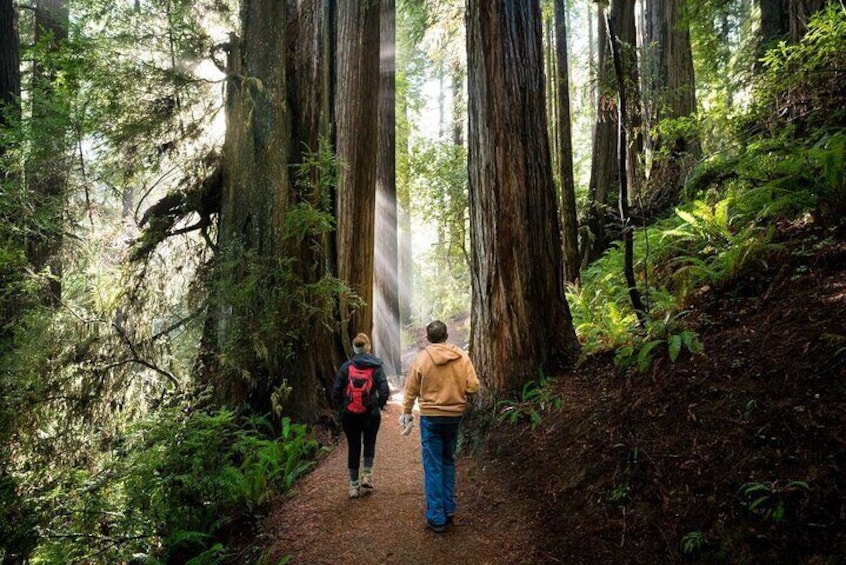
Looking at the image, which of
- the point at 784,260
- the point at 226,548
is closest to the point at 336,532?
the point at 226,548

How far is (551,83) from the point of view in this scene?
9.98 metres

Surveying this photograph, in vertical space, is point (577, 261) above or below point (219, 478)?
above

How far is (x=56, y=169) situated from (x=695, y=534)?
847 cm

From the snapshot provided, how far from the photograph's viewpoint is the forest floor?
283 cm

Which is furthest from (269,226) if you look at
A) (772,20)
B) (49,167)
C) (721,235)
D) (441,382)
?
(772,20)

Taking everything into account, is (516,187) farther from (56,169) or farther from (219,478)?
(56,169)

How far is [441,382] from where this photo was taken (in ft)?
14.4

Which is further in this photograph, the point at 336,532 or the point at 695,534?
the point at 336,532

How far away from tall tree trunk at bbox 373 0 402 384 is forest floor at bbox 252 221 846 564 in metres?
6.54

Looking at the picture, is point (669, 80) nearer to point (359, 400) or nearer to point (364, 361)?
point (364, 361)

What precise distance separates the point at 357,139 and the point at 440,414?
631cm

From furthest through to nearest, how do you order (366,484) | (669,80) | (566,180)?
(669,80) → (566,180) → (366,484)

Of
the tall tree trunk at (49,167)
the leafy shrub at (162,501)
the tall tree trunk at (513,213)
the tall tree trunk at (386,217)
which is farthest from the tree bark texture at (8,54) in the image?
the tall tree trunk at (513,213)

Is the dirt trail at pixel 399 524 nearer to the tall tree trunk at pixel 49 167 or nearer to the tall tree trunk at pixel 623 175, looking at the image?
the tall tree trunk at pixel 623 175
